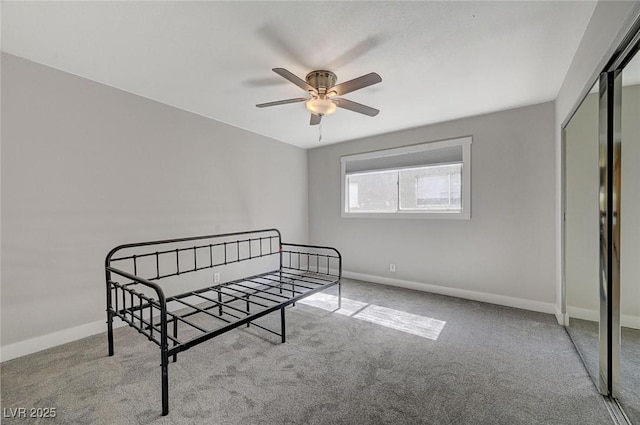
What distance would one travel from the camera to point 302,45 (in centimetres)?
195

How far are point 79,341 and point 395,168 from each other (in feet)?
13.9

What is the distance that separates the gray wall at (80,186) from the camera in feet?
7.02

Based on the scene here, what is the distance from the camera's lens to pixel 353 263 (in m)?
4.61

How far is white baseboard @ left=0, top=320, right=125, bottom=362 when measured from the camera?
2088mm

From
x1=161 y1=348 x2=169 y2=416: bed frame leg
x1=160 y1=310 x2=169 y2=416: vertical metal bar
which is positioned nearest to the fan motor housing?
x1=160 y1=310 x2=169 y2=416: vertical metal bar

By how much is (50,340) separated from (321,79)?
10.7ft

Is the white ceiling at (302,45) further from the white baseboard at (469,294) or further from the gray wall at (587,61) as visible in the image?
the white baseboard at (469,294)

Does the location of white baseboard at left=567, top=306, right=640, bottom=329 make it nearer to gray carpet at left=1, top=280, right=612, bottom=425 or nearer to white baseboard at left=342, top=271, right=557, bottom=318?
gray carpet at left=1, top=280, right=612, bottom=425

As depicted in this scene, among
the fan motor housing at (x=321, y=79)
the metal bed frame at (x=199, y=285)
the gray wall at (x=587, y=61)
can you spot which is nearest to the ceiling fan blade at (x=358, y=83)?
the fan motor housing at (x=321, y=79)

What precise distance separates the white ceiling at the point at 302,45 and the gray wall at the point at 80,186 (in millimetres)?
261

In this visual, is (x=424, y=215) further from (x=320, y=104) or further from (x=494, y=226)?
(x=320, y=104)

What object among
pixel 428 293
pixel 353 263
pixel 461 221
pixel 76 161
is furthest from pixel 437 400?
pixel 76 161

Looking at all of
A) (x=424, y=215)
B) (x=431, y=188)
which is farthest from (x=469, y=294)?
(x=431, y=188)

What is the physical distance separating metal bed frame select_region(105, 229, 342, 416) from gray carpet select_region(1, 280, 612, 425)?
0.24 meters
